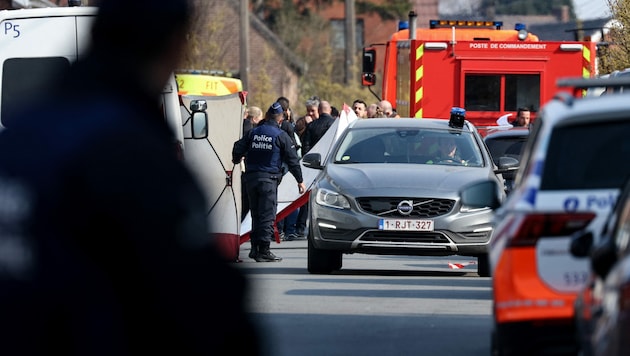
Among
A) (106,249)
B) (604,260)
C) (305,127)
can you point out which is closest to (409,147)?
(305,127)

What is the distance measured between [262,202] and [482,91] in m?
8.66

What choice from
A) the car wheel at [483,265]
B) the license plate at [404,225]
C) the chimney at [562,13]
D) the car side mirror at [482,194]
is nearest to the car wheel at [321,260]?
the license plate at [404,225]

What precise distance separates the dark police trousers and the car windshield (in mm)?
1160

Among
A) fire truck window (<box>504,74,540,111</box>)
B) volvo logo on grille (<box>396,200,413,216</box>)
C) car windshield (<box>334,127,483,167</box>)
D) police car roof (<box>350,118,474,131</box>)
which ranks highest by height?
police car roof (<box>350,118,474,131</box>)

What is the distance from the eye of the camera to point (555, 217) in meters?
6.40

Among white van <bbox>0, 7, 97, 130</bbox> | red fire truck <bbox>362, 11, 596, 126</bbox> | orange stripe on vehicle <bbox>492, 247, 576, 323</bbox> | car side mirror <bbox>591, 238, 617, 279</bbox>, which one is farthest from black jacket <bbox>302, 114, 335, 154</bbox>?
car side mirror <bbox>591, 238, 617, 279</bbox>

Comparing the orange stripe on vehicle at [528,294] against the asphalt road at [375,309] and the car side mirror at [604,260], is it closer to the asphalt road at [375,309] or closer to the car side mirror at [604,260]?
the car side mirror at [604,260]

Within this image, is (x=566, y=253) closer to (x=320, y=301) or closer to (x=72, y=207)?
(x=72, y=207)

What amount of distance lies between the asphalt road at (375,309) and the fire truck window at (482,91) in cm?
770

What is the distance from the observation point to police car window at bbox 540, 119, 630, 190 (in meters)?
6.81

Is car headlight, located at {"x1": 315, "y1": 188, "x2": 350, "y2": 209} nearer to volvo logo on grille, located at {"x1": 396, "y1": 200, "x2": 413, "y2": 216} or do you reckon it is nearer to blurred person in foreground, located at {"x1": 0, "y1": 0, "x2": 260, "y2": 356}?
volvo logo on grille, located at {"x1": 396, "y1": 200, "x2": 413, "y2": 216}

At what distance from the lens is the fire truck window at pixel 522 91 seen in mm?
24031

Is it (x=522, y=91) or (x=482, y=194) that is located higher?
(x=482, y=194)

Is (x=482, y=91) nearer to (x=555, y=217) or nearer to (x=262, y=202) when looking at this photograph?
(x=262, y=202)
